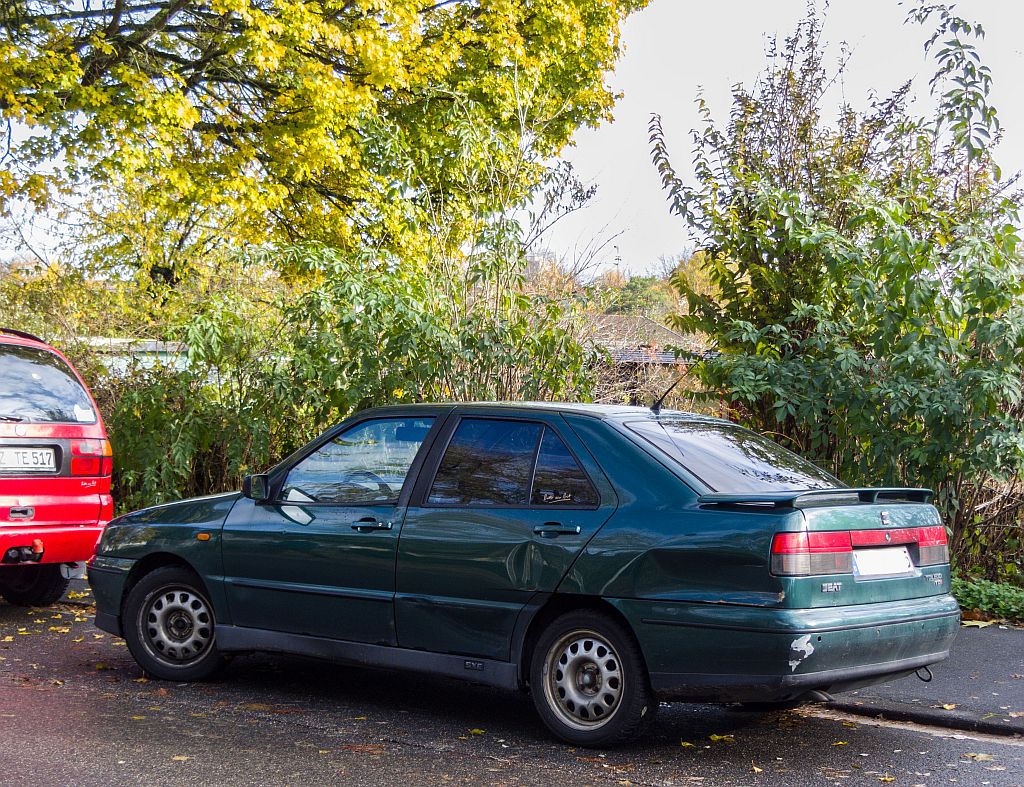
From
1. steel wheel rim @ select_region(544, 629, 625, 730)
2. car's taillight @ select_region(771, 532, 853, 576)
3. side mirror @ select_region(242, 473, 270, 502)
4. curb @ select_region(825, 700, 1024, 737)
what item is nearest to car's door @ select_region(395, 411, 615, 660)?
steel wheel rim @ select_region(544, 629, 625, 730)

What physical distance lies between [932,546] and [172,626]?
4.12 m

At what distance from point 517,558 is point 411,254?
25.0ft

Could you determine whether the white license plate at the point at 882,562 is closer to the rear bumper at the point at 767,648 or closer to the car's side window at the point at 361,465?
the rear bumper at the point at 767,648

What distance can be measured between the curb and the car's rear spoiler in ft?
4.01

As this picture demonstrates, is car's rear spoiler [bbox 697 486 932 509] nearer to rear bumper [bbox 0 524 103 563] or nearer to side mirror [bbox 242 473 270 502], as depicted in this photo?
side mirror [bbox 242 473 270 502]

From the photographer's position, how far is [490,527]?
5.64 meters

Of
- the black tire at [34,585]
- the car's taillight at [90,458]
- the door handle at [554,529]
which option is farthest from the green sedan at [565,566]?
the black tire at [34,585]

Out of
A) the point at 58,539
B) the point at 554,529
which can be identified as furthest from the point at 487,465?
the point at 58,539

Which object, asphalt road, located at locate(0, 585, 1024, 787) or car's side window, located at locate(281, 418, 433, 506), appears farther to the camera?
car's side window, located at locate(281, 418, 433, 506)

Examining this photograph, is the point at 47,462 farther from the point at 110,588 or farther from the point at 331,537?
the point at 331,537

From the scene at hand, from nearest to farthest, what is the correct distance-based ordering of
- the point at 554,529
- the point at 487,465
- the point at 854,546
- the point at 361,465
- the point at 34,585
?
the point at 854,546 < the point at 554,529 < the point at 487,465 < the point at 361,465 < the point at 34,585

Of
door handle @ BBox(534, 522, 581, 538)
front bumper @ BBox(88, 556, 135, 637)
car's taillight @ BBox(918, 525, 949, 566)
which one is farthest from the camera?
front bumper @ BBox(88, 556, 135, 637)

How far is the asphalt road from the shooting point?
4.94 meters

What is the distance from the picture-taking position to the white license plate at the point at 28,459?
8.09 m
